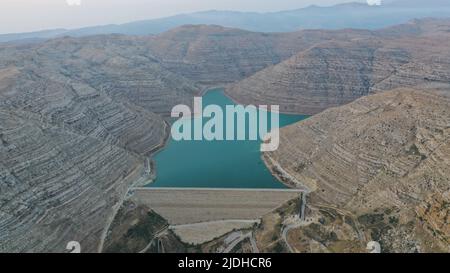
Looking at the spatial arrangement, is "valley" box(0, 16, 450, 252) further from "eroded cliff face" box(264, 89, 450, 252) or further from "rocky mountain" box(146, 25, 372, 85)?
"rocky mountain" box(146, 25, 372, 85)

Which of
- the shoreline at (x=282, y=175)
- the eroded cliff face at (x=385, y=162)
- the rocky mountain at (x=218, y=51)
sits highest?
Result: the rocky mountain at (x=218, y=51)

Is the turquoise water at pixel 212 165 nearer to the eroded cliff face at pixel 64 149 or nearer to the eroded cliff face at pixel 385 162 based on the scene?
the eroded cliff face at pixel 385 162

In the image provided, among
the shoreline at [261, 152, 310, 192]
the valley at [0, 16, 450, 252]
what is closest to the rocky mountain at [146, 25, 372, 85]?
the valley at [0, 16, 450, 252]

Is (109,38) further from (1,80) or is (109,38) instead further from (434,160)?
(434,160)

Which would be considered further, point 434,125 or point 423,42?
point 423,42

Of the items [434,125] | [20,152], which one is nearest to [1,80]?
[20,152]

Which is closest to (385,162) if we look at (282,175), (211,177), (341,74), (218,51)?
(282,175)

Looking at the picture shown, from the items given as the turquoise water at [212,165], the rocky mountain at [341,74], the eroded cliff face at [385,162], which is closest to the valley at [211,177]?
the eroded cliff face at [385,162]
